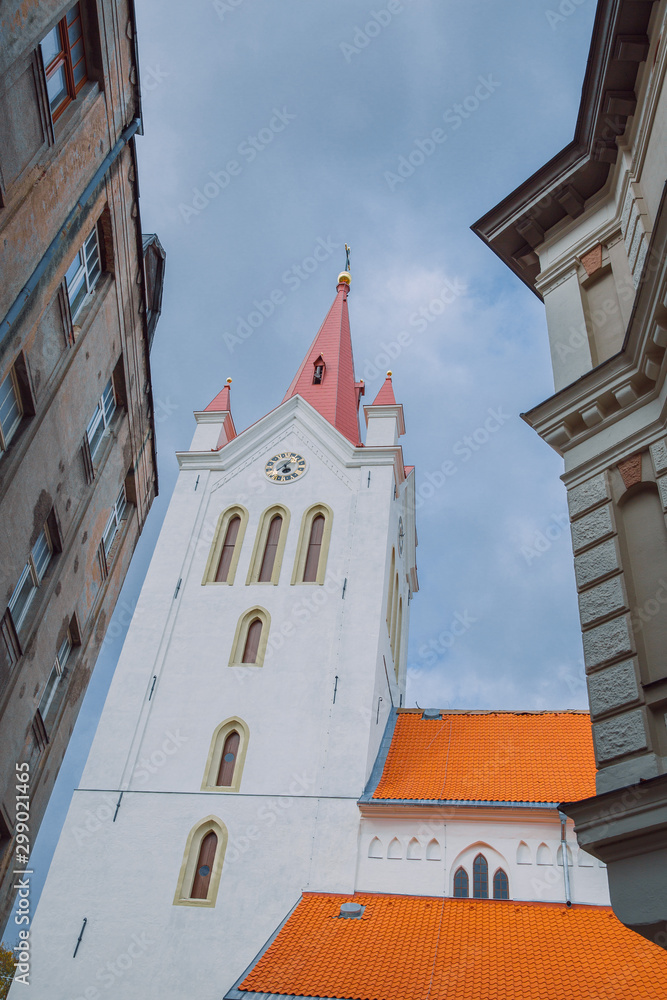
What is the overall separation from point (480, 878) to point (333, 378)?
1753cm

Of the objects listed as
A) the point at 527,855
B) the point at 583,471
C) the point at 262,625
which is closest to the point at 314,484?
the point at 262,625

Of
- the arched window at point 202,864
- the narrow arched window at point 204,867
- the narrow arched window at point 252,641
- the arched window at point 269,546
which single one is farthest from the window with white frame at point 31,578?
the arched window at point 269,546

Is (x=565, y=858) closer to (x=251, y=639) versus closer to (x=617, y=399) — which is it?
(x=251, y=639)

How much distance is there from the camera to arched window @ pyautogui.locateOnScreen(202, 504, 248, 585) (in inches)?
862

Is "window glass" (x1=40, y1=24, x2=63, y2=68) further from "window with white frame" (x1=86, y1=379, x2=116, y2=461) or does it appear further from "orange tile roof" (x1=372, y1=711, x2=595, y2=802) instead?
"orange tile roof" (x1=372, y1=711, x2=595, y2=802)

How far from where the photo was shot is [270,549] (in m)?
22.3

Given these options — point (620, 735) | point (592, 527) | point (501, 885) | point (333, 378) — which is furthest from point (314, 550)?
point (620, 735)

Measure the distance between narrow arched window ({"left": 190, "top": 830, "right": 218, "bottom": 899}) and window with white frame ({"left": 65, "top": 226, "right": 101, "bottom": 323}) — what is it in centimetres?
1172

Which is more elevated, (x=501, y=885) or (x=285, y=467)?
(x=285, y=467)

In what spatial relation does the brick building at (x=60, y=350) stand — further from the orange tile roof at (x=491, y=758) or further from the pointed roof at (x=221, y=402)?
the pointed roof at (x=221, y=402)

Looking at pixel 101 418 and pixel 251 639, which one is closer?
pixel 101 418

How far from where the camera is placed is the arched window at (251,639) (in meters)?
19.9

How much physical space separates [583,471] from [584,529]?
2.08 feet

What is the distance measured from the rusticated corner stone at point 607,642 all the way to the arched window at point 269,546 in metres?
15.1
